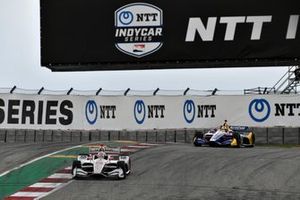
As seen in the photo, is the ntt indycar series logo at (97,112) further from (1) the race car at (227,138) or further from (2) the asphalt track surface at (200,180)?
(2) the asphalt track surface at (200,180)

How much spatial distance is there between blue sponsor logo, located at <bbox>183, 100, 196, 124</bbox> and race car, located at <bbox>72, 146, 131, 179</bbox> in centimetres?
1034

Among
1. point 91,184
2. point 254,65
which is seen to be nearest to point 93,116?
point 254,65

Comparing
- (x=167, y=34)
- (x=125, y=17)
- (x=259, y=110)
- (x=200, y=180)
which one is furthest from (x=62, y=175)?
(x=259, y=110)

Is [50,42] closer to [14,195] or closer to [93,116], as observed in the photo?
[93,116]

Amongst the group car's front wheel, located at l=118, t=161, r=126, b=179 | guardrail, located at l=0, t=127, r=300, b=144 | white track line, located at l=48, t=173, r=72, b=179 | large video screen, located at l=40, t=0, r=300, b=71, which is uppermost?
large video screen, located at l=40, t=0, r=300, b=71

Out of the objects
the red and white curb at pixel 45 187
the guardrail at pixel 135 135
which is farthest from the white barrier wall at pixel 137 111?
the red and white curb at pixel 45 187

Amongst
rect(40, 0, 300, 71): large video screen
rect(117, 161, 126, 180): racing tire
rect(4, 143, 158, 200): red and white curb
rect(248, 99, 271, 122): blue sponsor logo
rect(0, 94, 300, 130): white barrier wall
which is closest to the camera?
rect(4, 143, 158, 200): red and white curb

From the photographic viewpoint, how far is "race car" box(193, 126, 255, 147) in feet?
59.1

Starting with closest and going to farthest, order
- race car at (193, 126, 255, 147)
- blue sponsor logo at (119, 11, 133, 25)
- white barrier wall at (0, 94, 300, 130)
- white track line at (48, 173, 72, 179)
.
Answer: white track line at (48, 173, 72, 179), race car at (193, 126, 255, 147), white barrier wall at (0, 94, 300, 130), blue sponsor logo at (119, 11, 133, 25)

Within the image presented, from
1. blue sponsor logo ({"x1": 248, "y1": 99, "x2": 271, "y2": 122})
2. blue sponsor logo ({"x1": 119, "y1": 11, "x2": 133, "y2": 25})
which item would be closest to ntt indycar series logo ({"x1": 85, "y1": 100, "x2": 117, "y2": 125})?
blue sponsor logo ({"x1": 119, "y1": 11, "x2": 133, "y2": 25})

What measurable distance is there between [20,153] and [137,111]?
25.7 feet

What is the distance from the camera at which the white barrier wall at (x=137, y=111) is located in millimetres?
21422

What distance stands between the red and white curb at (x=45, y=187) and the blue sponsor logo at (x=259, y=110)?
11273 millimetres

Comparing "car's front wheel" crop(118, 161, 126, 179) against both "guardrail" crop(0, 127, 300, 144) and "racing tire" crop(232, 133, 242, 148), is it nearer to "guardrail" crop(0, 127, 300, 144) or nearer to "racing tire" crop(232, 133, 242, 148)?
"racing tire" crop(232, 133, 242, 148)
